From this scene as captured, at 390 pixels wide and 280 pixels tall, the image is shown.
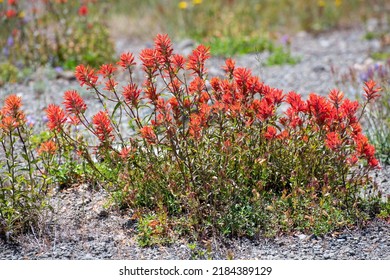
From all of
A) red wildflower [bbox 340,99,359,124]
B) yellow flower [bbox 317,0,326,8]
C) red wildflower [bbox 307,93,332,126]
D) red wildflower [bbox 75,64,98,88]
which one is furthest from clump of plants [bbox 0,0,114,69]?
red wildflower [bbox 340,99,359,124]

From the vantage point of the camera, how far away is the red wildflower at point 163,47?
11.5 ft

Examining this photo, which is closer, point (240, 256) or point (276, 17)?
point (240, 256)

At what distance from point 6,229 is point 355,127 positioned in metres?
2.09

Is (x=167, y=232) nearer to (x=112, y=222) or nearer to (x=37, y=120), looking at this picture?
(x=112, y=222)

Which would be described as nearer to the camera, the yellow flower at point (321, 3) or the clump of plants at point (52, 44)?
the clump of plants at point (52, 44)

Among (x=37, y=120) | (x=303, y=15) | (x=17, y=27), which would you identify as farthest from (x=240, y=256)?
(x=303, y=15)

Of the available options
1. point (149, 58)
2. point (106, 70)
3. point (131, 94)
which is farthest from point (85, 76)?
point (149, 58)

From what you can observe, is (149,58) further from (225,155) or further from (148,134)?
(225,155)

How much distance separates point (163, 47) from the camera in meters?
3.54

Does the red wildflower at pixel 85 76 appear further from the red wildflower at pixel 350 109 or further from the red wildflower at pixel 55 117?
the red wildflower at pixel 350 109

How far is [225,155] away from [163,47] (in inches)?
27.5

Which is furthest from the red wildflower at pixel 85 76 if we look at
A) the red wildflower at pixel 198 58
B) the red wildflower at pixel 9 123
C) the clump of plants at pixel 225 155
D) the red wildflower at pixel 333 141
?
the red wildflower at pixel 333 141

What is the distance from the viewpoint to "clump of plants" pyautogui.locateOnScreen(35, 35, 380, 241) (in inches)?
145

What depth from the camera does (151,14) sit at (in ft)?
32.6
